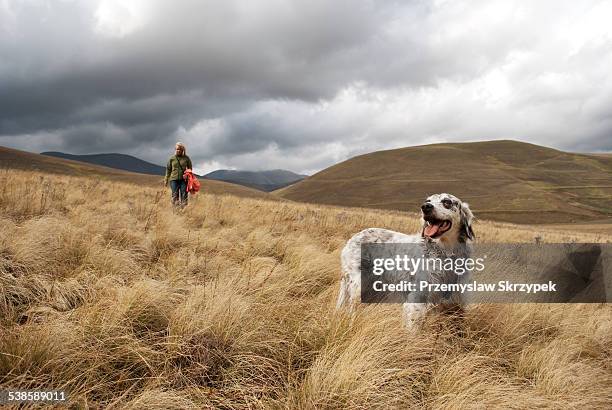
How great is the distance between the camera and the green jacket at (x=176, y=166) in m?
12.4

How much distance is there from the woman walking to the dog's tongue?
9.09m

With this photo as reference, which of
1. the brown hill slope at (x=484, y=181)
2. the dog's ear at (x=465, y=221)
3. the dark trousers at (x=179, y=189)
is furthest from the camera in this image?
the brown hill slope at (x=484, y=181)

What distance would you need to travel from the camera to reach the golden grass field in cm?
262

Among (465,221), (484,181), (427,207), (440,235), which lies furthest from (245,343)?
(484,181)

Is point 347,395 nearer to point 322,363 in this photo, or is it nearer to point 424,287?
point 322,363

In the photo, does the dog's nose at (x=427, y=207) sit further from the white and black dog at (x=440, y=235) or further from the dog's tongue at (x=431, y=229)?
the dog's tongue at (x=431, y=229)

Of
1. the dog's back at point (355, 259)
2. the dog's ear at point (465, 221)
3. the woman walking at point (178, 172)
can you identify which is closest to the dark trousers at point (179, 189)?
the woman walking at point (178, 172)

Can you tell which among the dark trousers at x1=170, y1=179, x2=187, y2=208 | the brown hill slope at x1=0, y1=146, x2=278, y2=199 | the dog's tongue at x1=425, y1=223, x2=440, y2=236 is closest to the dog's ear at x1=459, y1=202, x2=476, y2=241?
the dog's tongue at x1=425, y1=223, x2=440, y2=236

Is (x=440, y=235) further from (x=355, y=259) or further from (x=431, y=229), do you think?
(x=355, y=259)

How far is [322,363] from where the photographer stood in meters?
2.91

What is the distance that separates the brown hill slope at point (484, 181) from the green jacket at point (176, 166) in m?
96.6

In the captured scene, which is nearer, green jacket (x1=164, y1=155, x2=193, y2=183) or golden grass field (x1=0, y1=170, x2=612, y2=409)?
golden grass field (x1=0, y1=170, x2=612, y2=409)

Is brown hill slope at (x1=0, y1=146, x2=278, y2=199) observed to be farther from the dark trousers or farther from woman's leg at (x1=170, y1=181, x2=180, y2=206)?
woman's leg at (x1=170, y1=181, x2=180, y2=206)

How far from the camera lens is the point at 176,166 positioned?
1251 cm
